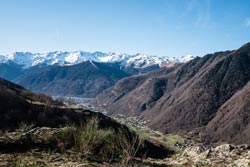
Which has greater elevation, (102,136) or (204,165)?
(102,136)

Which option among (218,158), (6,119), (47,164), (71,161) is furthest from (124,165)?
(6,119)

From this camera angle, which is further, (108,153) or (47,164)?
(108,153)

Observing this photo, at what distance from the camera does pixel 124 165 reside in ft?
43.1

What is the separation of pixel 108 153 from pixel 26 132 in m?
4.09

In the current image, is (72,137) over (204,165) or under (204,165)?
over

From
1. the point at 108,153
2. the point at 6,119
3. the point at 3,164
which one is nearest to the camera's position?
the point at 3,164

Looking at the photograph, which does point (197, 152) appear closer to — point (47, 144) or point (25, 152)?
point (47, 144)

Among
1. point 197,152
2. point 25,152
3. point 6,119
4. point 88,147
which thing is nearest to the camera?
point 25,152

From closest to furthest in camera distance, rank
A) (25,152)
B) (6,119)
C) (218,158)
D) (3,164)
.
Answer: (3,164) → (25,152) → (218,158) → (6,119)

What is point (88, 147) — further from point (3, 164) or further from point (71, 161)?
point (3, 164)

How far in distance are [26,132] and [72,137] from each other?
7.14ft

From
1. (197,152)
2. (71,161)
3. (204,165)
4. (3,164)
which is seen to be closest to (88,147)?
(71,161)

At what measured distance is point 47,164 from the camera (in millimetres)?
12227

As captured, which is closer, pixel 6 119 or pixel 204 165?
pixel 204 165
